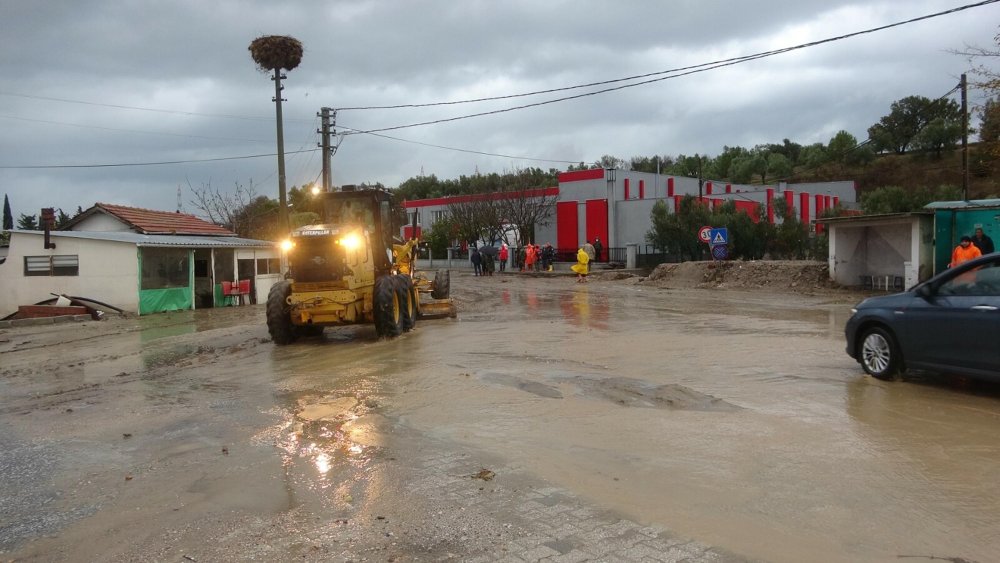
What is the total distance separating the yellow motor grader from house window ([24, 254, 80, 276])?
1104cm

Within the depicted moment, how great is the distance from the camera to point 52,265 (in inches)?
848

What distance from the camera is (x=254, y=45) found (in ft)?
91.1

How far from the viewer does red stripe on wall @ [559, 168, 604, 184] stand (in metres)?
48.3

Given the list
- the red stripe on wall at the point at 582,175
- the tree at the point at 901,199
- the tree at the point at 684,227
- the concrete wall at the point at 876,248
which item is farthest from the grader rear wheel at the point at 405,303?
the red stripe on wall at the point at 582,175

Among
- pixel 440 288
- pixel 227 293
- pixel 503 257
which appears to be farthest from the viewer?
pixel 503 257

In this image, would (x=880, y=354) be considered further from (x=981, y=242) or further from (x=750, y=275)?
(x=750, y=275)

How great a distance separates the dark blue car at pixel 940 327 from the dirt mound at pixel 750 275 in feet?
53.5

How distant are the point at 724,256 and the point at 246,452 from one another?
90.8 feet

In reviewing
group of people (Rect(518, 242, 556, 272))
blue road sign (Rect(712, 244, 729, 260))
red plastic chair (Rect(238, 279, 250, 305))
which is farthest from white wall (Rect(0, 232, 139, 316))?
group of people (Rect(518, 242, 556, 272))

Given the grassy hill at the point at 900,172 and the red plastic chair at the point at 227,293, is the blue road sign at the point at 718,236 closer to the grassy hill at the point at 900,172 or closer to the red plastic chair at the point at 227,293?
the red plastic chair at the point at 227,293

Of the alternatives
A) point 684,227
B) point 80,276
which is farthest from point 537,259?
point 80,276

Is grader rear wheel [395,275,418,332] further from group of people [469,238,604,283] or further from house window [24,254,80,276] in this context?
group of people [469,238,604,283]

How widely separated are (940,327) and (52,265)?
22.7m

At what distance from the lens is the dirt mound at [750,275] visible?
24.4m
